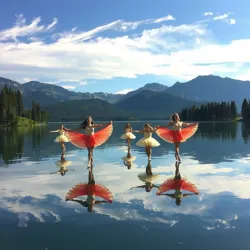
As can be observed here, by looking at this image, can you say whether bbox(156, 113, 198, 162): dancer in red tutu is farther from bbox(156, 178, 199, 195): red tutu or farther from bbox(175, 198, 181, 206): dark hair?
bbox(175, 198, 181, 206): dark hair

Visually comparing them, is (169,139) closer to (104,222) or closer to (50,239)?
(104,222)

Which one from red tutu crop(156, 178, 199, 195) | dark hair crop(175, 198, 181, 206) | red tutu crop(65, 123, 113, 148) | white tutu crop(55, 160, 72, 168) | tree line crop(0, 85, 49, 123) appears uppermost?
tree line crop(0, 85, 49, 123)

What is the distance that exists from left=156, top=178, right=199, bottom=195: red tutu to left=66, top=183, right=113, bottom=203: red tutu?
2.04 meters

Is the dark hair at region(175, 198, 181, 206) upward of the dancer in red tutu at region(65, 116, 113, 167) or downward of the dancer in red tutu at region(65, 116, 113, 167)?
downward

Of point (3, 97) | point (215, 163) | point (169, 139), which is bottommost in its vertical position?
point (215, 163)

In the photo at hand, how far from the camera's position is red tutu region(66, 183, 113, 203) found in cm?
1266

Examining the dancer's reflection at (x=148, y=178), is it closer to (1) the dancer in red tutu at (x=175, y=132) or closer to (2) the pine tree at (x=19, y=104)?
(1) the dancer in red tutu at (x=175, y=132)

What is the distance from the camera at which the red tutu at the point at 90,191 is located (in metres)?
12.7

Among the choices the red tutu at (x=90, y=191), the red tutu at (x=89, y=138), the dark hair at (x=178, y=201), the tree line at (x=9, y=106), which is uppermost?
the tree line at (x=9, y=106)

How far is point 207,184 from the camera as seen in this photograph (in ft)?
48.3

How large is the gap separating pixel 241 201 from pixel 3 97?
134168mm

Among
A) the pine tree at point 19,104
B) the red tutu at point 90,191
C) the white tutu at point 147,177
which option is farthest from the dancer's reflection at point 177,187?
the pine tree at point 19,104

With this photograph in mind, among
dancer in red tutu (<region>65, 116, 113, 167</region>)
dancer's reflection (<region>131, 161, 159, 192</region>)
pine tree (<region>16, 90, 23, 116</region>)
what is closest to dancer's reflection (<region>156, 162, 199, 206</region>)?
dancer's reflection (<region>131, 161, 159, 192</region>)

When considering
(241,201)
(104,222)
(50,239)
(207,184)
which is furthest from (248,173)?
(50,239)
